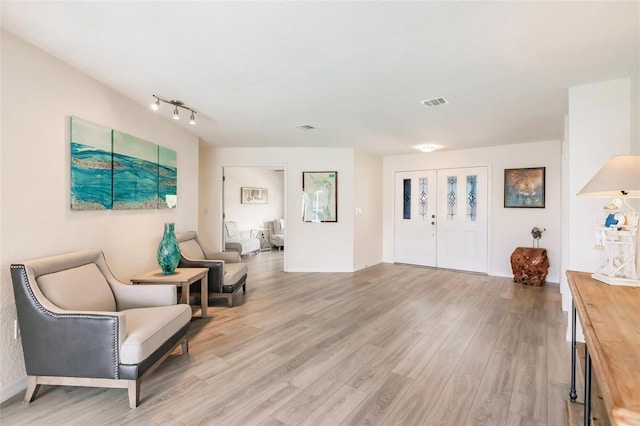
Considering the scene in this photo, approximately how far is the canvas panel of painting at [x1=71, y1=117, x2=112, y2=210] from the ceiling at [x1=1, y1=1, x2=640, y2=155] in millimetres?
495

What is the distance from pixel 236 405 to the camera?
193 centimetres

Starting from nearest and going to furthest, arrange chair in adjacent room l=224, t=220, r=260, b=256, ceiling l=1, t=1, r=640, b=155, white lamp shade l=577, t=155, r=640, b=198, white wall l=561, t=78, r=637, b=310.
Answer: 1. white lamp shade l=577, t=155, r=640, b=198
2. ceiling l=1, t=1, r=640, b=155
3. white wall l=561, t=78, r=637, b=310
4. chair in adjacent room l=224, t=220, r=260, b=256

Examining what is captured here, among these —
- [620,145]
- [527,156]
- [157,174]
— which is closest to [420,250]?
[527,156]

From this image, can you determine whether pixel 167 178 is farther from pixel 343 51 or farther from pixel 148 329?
pixel 343 51

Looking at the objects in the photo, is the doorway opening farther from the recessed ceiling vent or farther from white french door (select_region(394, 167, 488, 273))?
the recessed ceiling vent

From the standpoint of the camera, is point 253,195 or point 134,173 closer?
point 134,173

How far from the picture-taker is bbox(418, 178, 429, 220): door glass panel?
628 centimetres

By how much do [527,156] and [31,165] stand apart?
6.40 metres

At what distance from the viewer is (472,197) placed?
577cm

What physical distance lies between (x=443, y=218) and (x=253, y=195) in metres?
5.32

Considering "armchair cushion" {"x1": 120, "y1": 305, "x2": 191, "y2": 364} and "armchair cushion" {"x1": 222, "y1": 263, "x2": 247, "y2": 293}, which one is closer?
"armchair cushion" {"x1": 120, "y1": 305, "x2": 191, "y2": 364}

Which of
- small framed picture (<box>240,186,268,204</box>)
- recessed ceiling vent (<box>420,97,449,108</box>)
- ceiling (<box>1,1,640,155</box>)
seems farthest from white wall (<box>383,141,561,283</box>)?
small framed picture (<box>240,186,268,204</box>)

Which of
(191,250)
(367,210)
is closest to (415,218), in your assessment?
(367,210)

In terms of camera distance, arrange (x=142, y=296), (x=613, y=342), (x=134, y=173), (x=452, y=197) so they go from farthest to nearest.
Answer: (x=452, y=197)
(x=134, y=173)
(x=142, y=296)
(x=613, y=342)
